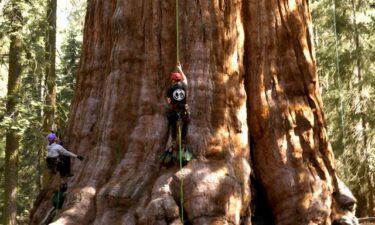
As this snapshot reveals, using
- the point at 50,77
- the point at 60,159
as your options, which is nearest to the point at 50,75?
the point at 50,77

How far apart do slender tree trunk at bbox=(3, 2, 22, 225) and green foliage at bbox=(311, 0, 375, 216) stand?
1082 centimetres

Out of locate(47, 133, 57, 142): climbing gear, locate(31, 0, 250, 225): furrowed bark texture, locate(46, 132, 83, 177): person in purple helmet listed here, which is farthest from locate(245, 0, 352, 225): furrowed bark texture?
locate(47, 133, 57, 142): climbing gear

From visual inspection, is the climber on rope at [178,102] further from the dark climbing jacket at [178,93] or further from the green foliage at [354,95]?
the green foliage at [354,95]

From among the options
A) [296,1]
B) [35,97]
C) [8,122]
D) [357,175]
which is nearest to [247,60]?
[296,1]

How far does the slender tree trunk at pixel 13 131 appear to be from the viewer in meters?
15.0

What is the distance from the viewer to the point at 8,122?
14.1 m

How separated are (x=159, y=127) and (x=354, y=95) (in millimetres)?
12823

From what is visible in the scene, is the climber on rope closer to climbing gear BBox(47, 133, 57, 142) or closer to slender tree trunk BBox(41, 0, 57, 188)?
climbing gear BBox(47, 133, 57, 142)

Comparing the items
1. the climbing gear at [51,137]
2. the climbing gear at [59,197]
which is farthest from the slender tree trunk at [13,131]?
the climbing gear at [59,197]

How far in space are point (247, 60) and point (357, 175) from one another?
37.2ft

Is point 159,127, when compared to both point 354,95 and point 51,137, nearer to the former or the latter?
point 51,137

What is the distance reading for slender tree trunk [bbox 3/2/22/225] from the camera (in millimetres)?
15023

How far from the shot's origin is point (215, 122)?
772 centimetres

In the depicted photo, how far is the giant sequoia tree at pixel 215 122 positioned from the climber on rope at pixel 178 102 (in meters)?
0.21
